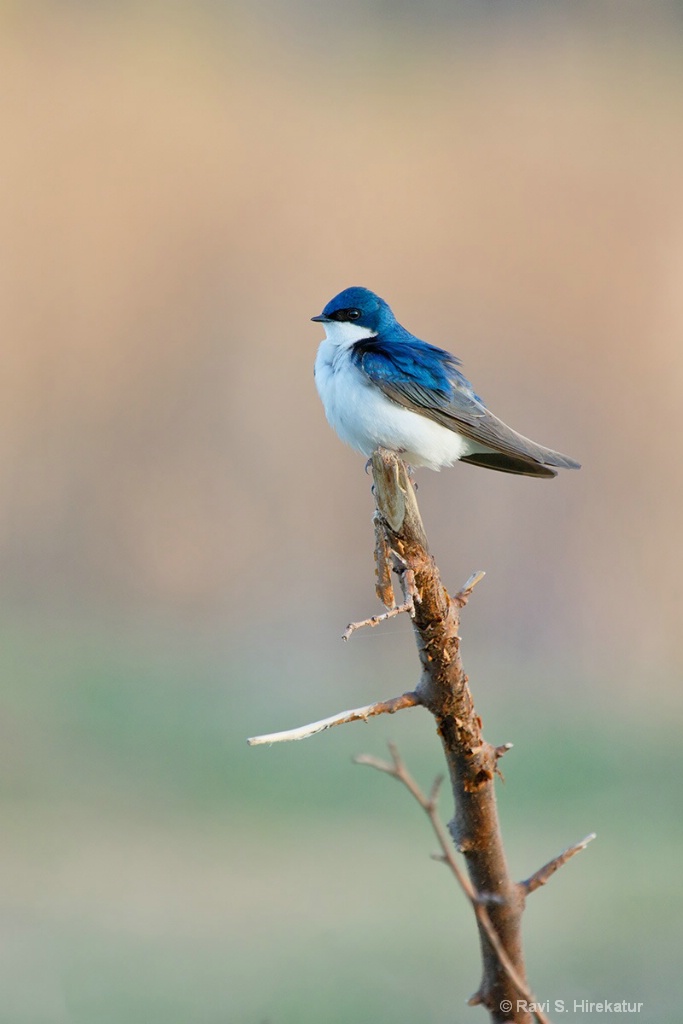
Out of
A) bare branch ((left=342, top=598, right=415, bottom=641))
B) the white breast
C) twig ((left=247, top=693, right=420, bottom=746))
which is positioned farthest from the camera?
the white breast

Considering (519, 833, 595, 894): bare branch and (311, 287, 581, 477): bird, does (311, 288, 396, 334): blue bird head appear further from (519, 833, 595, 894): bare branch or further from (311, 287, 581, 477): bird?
(519, 833, 595, 894): bare branch

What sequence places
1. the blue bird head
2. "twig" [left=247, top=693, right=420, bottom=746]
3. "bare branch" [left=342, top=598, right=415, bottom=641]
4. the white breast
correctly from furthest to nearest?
the blue bird head
the white breast
"bare branch" [left=342, top=598, right=415, bottom=641]
"twig" [left=247, top=693, right=420, bottom=746]

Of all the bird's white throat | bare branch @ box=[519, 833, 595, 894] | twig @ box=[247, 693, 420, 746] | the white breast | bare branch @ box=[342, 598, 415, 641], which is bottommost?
bare branch @ box=[519, 833, 595, 894]

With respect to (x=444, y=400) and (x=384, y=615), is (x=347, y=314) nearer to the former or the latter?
(x=444, y=400)

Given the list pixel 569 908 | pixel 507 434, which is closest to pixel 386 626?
pixel 569 908

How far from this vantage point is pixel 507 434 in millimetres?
2268

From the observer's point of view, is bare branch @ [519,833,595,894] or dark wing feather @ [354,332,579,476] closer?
bare branch @ [519,833,595,894]

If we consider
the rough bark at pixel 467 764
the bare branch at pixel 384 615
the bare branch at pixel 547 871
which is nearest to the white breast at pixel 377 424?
the rough bark at pixel 467 764

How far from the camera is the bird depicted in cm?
223

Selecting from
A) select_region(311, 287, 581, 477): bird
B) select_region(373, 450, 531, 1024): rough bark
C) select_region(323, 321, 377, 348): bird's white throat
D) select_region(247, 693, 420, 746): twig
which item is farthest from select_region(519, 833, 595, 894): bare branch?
select_region(323, 321, 377, 348): bird's white throat

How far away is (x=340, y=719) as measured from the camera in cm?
128

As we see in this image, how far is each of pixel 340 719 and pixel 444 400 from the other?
1.10m

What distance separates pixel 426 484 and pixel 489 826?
5.46m

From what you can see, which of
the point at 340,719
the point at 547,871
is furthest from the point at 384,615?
the point at 547,871
